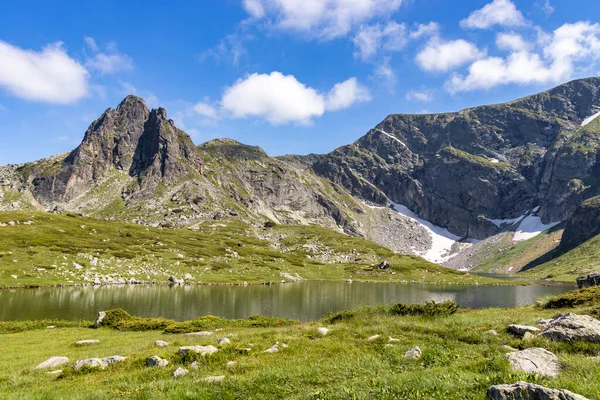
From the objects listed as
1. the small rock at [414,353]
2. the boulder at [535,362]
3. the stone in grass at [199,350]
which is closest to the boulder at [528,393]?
the boulder at [535,362]

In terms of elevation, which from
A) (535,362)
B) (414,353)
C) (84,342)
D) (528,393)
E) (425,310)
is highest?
(528,393)

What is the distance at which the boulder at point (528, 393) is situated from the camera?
6701mm

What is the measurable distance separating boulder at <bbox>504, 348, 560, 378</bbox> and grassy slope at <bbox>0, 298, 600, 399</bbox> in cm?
26

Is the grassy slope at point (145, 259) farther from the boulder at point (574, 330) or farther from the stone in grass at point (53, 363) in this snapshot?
the boulder at point (574, 330)

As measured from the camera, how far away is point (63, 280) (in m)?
83.4

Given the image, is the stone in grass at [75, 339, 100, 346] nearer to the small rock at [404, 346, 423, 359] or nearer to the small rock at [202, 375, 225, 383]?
the small rock at [202, 375, 225, 383]

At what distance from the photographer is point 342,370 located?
12.5 metres

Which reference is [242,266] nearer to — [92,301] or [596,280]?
[92,301]

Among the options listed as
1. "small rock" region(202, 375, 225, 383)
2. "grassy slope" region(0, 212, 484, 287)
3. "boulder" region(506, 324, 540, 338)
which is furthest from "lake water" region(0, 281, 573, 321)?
"small rock" region(202, 375, 225, 383)

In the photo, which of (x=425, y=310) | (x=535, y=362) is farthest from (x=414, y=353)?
(x=425, y=310)

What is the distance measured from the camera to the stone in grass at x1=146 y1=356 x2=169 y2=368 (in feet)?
51.9

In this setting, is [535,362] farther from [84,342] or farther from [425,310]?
[84,342]

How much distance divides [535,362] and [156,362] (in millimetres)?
15400

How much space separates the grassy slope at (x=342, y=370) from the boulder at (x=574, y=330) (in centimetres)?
74
